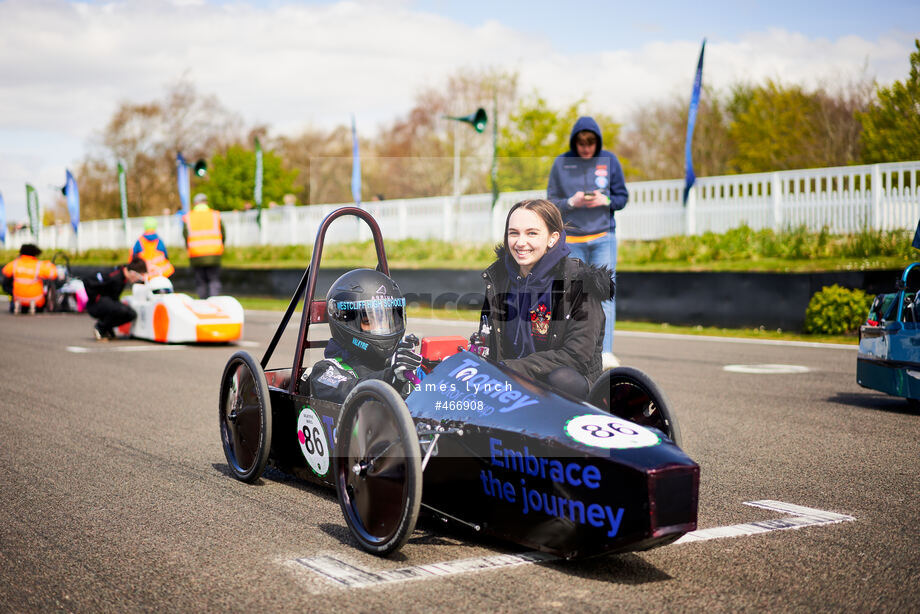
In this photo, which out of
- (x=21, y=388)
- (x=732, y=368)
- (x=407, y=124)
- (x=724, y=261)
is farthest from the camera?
(x=407, y=124)

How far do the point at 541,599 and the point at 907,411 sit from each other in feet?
16.4

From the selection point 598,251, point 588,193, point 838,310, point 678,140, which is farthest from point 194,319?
point 678,140

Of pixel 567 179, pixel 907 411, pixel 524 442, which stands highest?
pixel 567 179

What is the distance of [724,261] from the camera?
1670 centimetres

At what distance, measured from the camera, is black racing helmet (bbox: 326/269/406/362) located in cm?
446

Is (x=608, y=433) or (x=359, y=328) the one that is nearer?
(x=608, y=433)

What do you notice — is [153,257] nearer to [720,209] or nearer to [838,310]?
[838,310]

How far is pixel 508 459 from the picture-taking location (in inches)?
133

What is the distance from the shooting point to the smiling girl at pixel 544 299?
402 cm

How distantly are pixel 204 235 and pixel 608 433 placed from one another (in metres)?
13.3

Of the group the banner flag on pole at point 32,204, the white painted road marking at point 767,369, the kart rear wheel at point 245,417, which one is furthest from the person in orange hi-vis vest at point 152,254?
the banner flag on pole at point 32,204

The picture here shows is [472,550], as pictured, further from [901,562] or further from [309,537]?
[901,562]

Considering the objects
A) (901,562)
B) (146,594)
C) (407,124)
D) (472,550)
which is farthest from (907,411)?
(407,124)

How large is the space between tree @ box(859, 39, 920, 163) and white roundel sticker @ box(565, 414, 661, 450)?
885 inches
